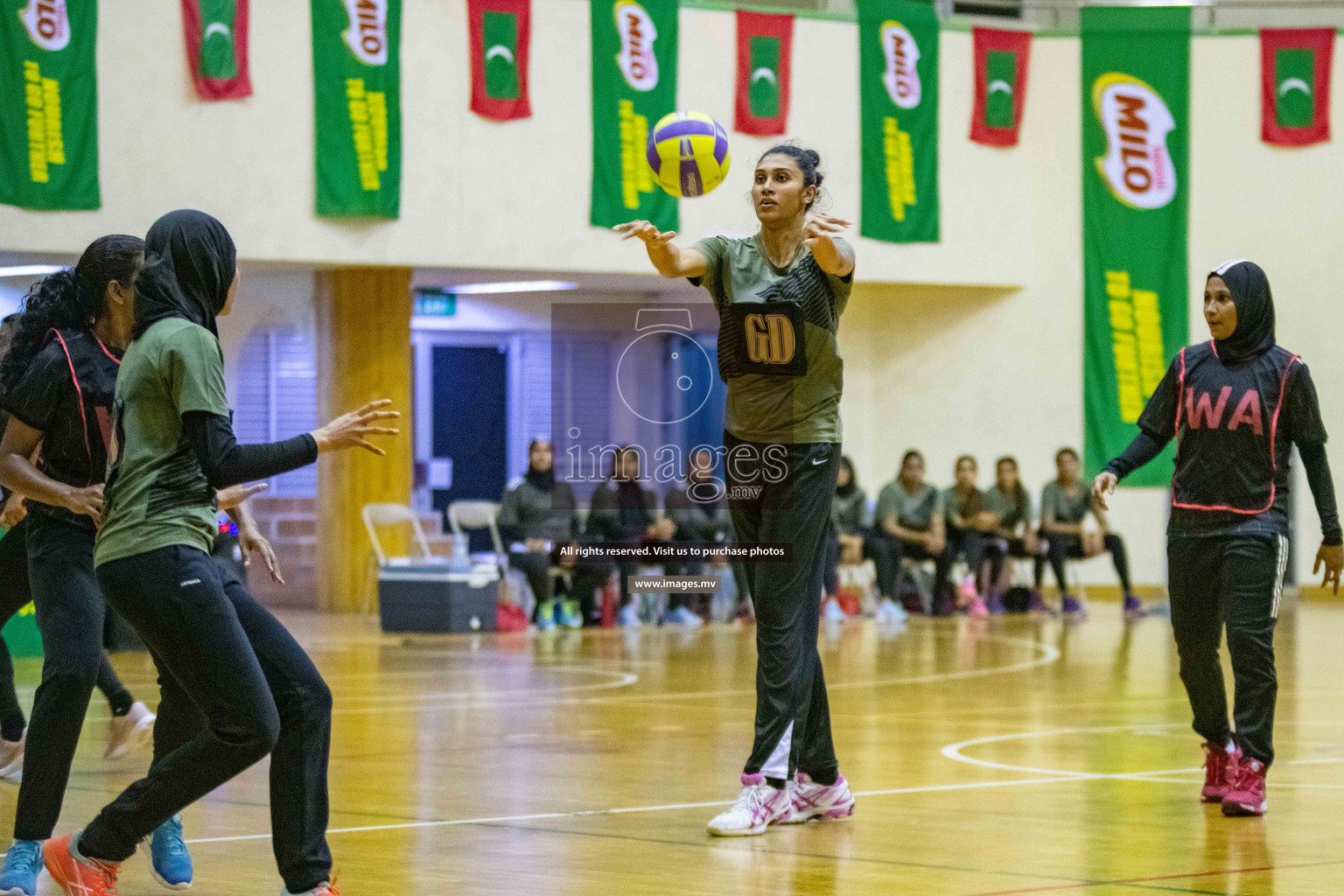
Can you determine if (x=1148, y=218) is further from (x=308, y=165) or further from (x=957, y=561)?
(x=308, y=165)

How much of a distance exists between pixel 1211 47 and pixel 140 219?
12.4m

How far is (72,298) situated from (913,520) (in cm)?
1336

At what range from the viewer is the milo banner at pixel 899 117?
19938 mm

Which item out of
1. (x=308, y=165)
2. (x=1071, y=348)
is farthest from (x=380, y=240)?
(x=1071, y=348)

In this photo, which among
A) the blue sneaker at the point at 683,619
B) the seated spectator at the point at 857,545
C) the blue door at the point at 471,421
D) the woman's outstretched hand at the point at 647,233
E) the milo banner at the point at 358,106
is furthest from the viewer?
the blue door at the point at 471,421

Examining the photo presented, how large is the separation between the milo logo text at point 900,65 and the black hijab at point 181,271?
55.0 feet

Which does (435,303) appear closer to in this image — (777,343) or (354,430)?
(777,343)

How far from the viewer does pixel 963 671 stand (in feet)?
A: 38.1

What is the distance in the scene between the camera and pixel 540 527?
1587cm

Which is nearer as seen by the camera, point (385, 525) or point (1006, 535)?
point (1006, 535)

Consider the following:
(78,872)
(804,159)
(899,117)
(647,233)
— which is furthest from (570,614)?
(78,872)

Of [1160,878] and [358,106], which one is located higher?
[358,106]

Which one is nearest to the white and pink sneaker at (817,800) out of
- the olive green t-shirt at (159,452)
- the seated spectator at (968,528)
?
the olive green t-shirt at (159,452)

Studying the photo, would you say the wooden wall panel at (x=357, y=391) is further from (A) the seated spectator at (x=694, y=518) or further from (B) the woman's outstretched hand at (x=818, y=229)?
(B) the woman's outstretched hand at (x=818, y=229)
